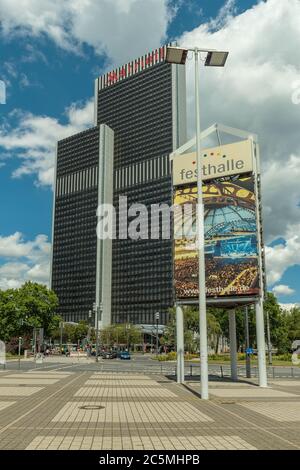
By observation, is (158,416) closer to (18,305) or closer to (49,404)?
(49,404)

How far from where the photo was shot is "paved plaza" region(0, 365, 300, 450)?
930 cm

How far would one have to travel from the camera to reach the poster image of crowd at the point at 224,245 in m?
24.4

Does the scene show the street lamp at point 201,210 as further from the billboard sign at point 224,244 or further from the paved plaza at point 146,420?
the billboard sign at point 224,244

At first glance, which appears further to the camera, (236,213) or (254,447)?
(236,213)

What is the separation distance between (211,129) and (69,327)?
12496cm

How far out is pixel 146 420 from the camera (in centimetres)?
1222

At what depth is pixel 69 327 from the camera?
14375 centimetres

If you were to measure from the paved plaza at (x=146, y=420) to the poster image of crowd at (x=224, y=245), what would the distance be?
622 centimetres

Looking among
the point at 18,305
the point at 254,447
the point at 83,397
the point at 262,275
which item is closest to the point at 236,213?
the point at 262,275

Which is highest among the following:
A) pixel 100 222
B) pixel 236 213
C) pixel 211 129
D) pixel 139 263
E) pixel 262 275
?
pixel 100 222

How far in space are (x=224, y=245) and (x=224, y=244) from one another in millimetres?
56

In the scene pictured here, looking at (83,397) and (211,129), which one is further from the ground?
(211,129)
